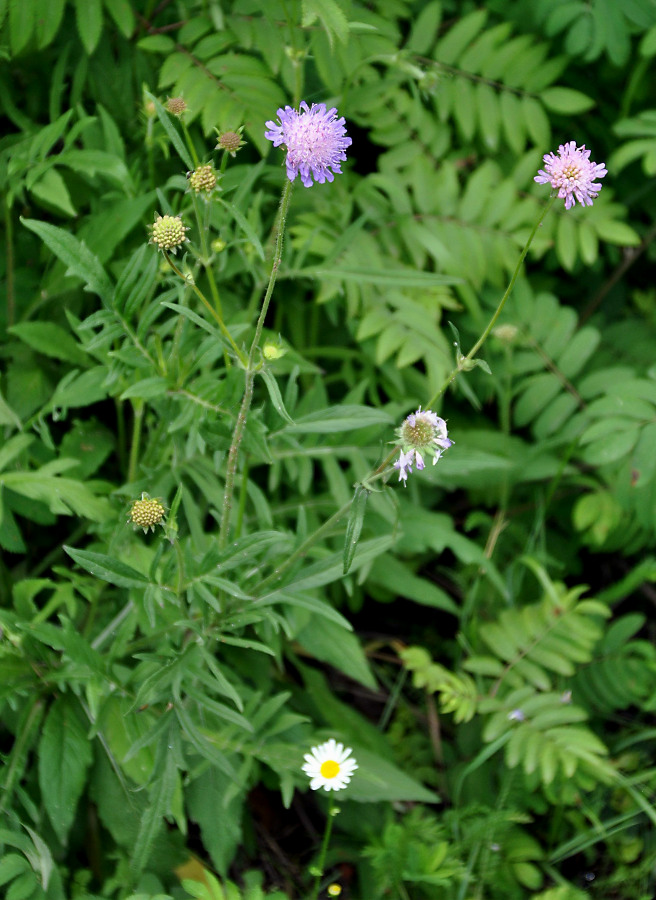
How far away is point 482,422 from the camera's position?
275 centimetres

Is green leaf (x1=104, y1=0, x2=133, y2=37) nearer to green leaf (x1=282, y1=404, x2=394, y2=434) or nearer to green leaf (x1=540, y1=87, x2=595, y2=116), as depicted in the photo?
green leaf (x1=282, y1=404, x2=394, y2=434)

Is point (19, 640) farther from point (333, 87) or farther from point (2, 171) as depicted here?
point (333, 87)

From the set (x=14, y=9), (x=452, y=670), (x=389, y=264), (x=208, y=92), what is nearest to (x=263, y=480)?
(x=389, y=264)

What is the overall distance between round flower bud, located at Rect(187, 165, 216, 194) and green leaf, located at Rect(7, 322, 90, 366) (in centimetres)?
67

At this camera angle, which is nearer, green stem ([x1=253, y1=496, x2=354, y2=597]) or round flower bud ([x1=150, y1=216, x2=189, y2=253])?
round flower bud ([x1=150, y1=216, x2=189, y2=253])

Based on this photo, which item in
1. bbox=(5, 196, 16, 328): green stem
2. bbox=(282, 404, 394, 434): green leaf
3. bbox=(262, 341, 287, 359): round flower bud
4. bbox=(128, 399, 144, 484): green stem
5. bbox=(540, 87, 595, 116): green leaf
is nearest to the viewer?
bbox=(262, 341, 287, 359): round flower bud

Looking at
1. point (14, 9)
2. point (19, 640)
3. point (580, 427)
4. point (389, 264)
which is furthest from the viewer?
point (580, 427)

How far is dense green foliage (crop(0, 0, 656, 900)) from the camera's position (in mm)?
1697

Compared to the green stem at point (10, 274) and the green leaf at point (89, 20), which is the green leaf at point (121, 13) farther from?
the green stem at point (10, 274)

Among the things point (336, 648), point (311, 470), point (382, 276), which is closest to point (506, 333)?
point (382, 276)

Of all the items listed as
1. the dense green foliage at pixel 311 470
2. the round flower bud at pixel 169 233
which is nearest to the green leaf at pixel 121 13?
the dense green foliage at pixel 311 470

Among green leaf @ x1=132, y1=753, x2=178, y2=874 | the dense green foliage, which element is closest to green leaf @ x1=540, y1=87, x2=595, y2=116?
the dense green foliage

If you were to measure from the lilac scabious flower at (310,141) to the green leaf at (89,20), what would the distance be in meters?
0.94

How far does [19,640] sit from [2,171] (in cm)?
111
